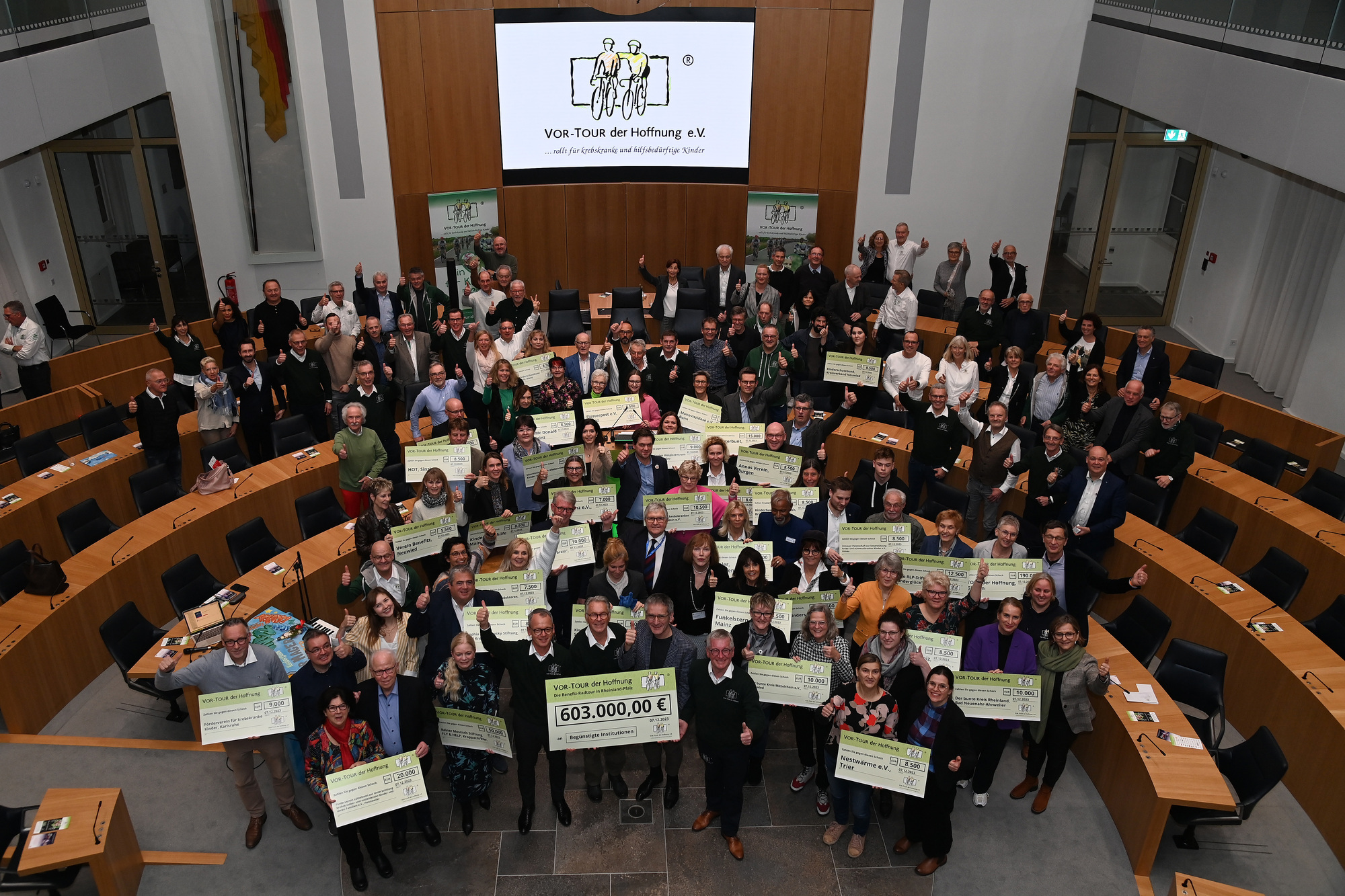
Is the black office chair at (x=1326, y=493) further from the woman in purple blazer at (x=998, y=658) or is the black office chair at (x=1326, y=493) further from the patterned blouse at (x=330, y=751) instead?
the patterned blouse at (x=330, y=751)

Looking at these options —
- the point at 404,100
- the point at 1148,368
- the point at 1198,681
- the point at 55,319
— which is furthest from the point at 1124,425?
the point at 55,319

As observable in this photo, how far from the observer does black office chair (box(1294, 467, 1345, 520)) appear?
29.2 feet

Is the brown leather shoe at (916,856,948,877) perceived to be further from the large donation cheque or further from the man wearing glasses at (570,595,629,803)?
the man wearing glasses at (570,595,629,803)

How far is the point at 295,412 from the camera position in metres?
10.5

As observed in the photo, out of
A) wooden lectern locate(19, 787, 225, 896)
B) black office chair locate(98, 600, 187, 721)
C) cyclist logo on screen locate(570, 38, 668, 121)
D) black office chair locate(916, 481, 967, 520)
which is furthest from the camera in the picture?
cyclist logo on screen locate(570, 38, 668, 121)

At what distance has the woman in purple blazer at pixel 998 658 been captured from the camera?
20.8 feet

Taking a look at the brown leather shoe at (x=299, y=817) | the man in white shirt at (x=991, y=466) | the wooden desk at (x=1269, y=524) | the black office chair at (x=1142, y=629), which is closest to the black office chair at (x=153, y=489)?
the brown leather shoe at (x=299, y=817)

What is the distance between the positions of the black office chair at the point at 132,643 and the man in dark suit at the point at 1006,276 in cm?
1061

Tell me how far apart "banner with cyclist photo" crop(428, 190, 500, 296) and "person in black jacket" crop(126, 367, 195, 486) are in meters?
5.81

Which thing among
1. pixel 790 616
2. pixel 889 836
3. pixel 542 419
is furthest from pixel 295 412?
pixel 889 836

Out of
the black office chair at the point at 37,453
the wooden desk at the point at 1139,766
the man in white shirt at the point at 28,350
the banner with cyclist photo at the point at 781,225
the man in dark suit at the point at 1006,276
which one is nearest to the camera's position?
the wooden desk at the point at 1139,766

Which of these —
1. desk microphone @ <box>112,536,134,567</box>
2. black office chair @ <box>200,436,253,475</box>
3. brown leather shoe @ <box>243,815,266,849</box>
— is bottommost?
brown leather shoe @ <box>243,815,266,849</box>

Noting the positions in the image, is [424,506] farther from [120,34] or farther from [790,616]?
[120,34]

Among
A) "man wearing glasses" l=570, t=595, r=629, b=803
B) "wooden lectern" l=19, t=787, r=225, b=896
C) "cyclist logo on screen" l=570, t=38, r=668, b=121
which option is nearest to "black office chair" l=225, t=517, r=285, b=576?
"wooden lectern" l=19, t=787, r=225, b=896
